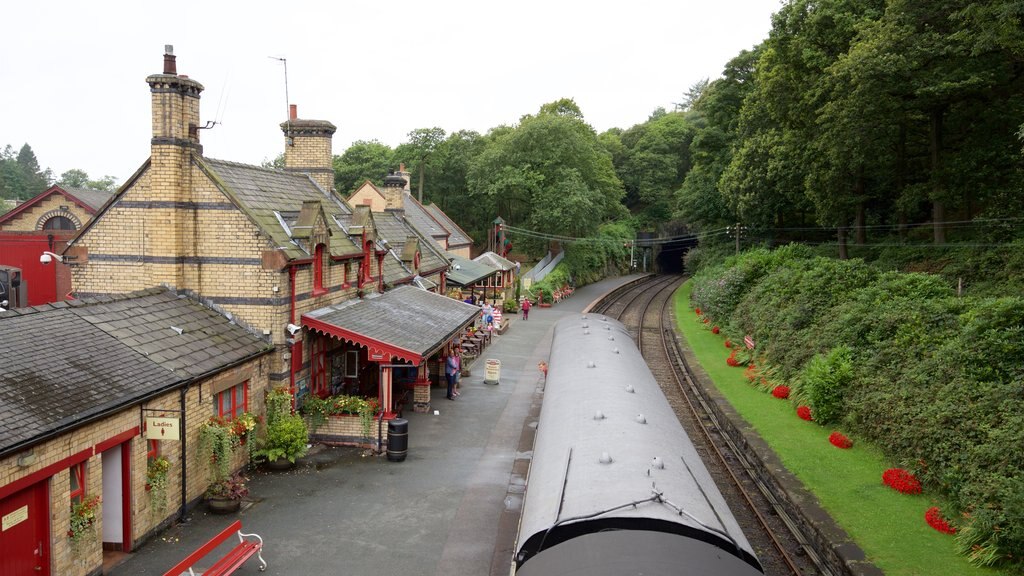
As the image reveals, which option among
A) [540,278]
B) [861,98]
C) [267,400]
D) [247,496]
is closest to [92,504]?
[247,496]

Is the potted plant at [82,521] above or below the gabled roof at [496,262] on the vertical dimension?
below

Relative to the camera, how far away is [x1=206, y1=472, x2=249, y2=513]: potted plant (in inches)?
502

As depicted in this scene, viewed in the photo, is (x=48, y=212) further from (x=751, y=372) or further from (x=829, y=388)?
(x=829, y=388)

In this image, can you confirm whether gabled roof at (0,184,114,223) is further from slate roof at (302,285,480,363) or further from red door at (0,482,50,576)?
red door at (0,482,50,576)

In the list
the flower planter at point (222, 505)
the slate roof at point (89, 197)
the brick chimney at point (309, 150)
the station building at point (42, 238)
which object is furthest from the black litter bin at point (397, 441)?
the slate roof at point (89, 197)

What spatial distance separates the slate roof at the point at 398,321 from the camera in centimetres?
1641

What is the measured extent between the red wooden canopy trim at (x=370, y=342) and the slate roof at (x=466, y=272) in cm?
1647

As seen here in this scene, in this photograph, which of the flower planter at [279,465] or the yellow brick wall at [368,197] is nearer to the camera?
the flower planter at [279,465]

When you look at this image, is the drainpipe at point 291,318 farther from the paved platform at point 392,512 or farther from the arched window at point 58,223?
the arched window at point 58,223

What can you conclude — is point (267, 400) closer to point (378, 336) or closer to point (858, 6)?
point (378, 336)

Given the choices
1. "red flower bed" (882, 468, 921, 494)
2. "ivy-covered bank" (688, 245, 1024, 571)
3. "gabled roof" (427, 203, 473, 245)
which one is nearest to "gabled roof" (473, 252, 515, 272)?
"gabled roof" (427, 203, 473, 245)

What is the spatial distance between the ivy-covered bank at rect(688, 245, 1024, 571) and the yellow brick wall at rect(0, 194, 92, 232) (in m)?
36.7

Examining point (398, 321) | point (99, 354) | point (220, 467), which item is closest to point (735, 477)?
point (398, 321)

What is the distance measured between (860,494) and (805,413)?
223 inches
